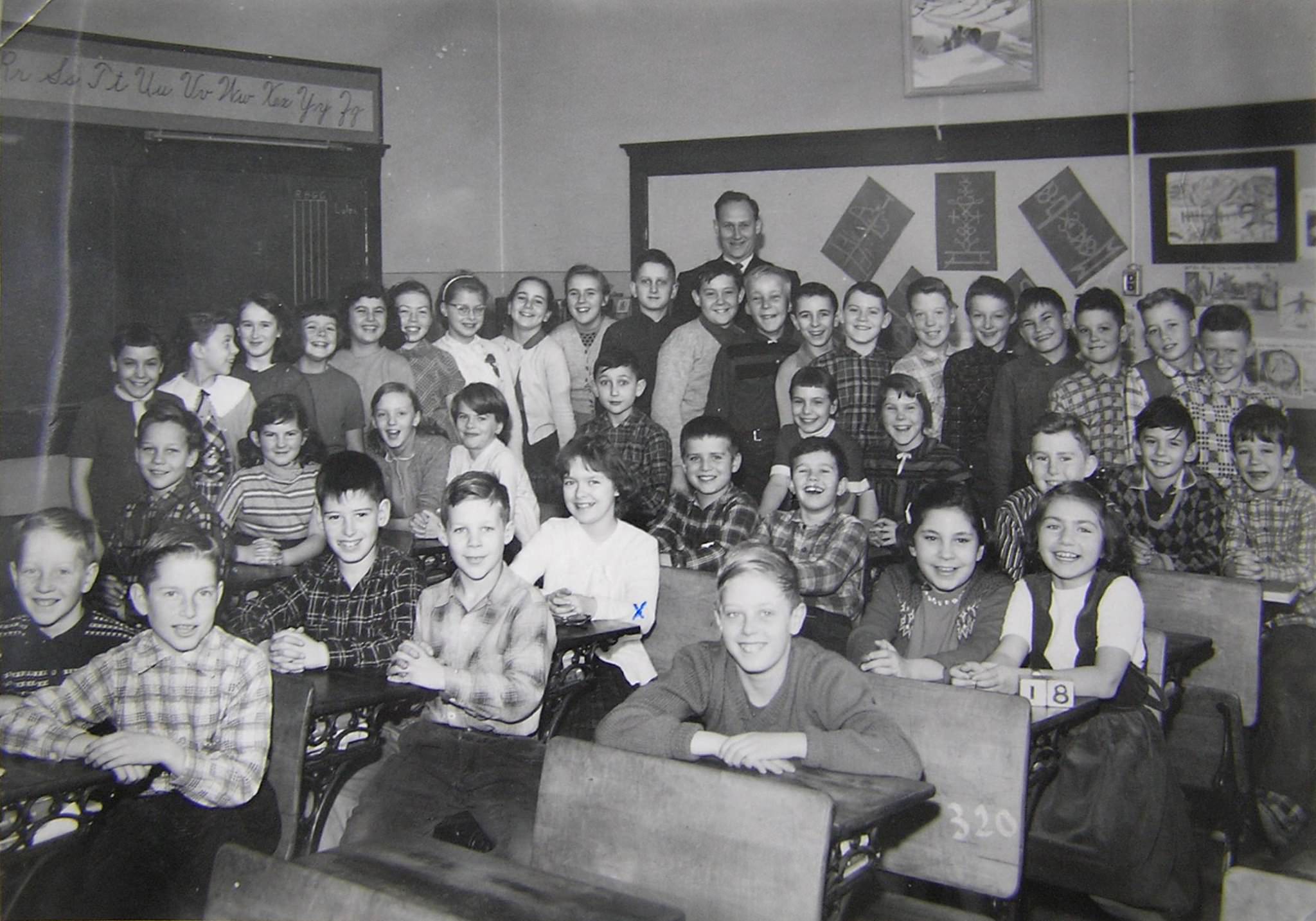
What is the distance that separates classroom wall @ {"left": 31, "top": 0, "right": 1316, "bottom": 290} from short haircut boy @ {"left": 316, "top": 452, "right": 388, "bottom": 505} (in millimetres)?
1129

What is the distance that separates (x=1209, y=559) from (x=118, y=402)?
239 cm

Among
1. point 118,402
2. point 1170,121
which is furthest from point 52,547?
point 1170,121

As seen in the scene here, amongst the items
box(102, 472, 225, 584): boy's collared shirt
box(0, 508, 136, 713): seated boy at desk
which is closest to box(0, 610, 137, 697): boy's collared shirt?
box(0, 508, 136, 713): seated boy at desk

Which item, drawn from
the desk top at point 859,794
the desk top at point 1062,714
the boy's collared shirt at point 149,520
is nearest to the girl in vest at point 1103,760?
the desk top at point 1062,714

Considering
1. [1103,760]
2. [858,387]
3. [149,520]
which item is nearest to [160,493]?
[149,520]

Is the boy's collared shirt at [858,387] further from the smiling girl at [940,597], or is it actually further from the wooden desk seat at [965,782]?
the wooden desk seat at [965,782]

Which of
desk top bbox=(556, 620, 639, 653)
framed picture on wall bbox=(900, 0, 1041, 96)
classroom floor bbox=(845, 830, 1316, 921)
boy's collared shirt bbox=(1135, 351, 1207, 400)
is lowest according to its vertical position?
classroom floor bbox=(845, 830, 1316, 921)

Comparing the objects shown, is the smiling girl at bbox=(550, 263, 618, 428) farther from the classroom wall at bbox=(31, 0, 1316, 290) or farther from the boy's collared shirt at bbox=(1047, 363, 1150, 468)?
the boy's collared shirt at bbox=(1047, 363, 1150, 468)

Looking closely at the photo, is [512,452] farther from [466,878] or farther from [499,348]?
[466,878]

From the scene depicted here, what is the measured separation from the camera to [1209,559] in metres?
2.66

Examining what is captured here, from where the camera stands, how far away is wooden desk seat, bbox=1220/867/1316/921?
137 cm

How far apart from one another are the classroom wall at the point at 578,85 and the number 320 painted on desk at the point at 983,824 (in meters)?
1.79

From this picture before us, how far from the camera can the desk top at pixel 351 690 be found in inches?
80.2

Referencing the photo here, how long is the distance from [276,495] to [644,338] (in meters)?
1.27
